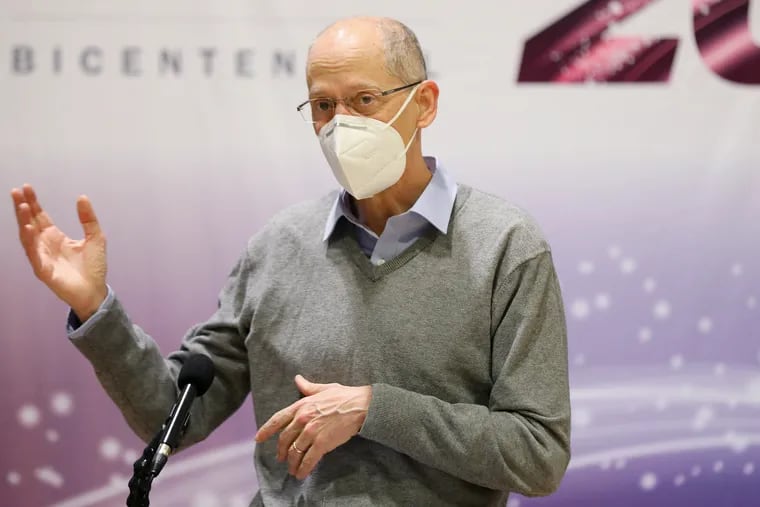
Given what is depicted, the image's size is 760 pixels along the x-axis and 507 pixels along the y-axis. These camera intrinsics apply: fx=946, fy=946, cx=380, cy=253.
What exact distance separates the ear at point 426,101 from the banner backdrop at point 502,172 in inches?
33.7

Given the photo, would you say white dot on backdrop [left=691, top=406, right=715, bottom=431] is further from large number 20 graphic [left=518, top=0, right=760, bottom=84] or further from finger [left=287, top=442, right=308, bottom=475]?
finger [left=287, top=442, right=308, bottom=475]

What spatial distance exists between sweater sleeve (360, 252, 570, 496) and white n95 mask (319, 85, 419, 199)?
1.04ft

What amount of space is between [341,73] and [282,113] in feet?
3.42

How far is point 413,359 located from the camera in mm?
1802

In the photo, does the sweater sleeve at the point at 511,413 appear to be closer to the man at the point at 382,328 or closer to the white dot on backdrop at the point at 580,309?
the man at the point at 382,328

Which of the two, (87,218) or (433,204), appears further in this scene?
(433,204)

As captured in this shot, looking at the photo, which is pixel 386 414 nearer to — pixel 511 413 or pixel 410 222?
pixel 511 413

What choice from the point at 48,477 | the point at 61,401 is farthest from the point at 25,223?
the point at 48,477

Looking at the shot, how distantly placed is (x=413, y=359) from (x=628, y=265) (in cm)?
120


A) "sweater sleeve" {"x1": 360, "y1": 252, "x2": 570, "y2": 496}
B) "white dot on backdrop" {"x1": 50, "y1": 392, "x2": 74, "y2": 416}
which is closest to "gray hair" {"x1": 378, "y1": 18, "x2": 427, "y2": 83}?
"sweater sleeve" {"x1": 360, "y1": 252, "x2": 570, "y2": 496}

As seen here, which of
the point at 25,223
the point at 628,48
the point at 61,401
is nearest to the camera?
the point at 25,223

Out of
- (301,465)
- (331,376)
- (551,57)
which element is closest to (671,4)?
(551,57)

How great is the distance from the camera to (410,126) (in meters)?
1.90

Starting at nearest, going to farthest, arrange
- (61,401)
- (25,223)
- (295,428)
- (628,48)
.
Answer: (295,428) < (25,223) < (628,48) < (61,401)
